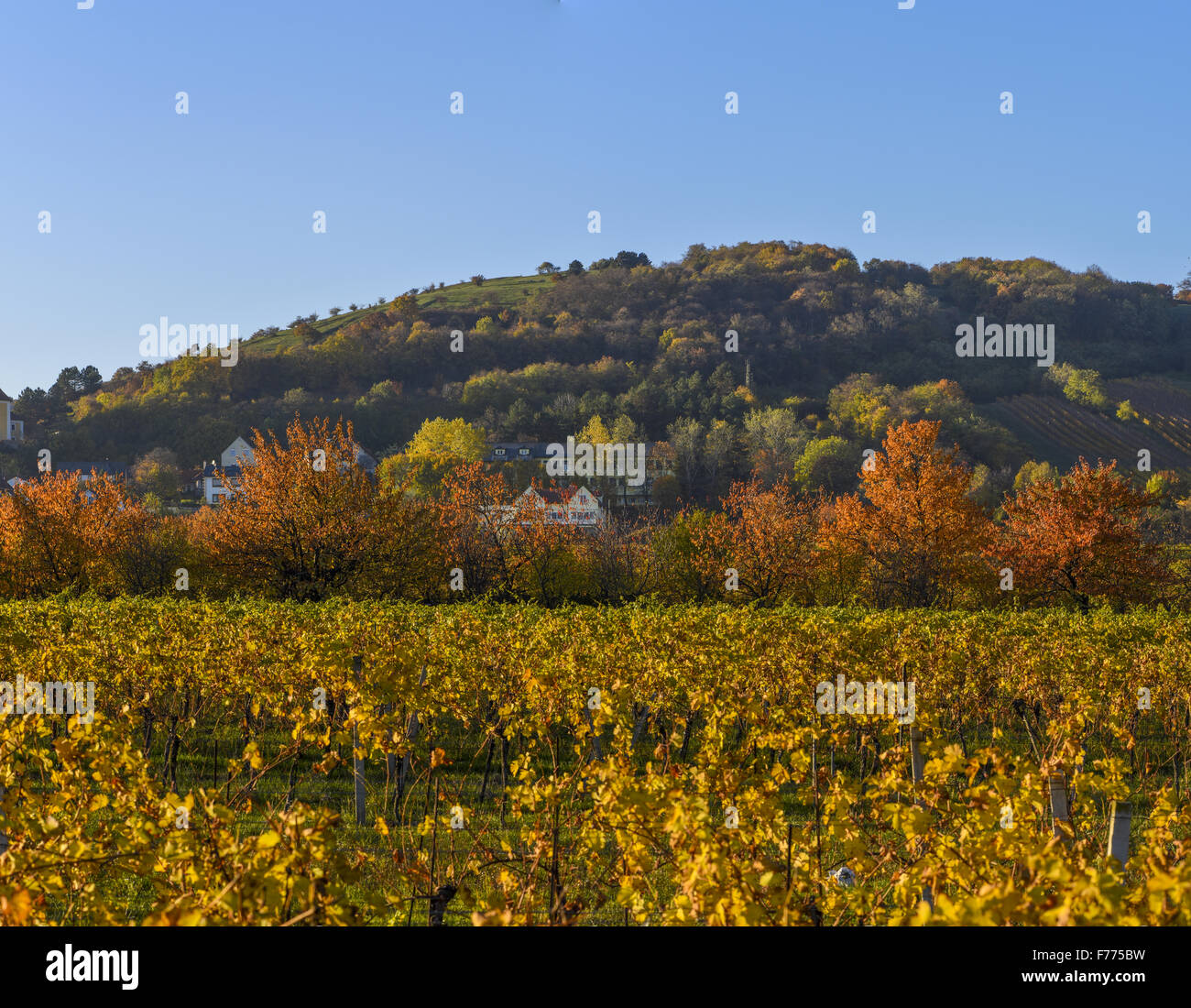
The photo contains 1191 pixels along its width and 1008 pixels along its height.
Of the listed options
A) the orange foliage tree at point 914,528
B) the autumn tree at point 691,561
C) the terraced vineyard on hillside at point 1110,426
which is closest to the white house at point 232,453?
the autumn tree at point 691,561

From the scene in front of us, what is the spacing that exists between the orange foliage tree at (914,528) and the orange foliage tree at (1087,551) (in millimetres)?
1064

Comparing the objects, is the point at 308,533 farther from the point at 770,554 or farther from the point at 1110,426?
the point at 1110,426

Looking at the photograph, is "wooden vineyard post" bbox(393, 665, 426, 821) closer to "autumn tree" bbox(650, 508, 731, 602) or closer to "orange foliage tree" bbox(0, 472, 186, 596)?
"autumn tree" bbox(650, 508, 731, 602)

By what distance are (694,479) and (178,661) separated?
64817 mm

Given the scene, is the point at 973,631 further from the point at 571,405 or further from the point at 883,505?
the point at 571,405

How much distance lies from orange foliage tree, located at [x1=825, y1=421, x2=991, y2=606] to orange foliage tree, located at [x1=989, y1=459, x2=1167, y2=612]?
1.06 meters

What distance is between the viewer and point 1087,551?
2195 centimetres

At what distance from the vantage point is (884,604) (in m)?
23.6

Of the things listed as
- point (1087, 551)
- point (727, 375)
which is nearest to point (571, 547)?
point (1087, 551)

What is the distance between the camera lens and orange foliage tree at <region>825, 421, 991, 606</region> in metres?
23.5

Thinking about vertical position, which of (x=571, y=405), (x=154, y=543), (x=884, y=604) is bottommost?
(x=884, y=604)

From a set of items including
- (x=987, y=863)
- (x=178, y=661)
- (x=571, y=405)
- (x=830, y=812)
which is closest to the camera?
(x=987, y=863)
